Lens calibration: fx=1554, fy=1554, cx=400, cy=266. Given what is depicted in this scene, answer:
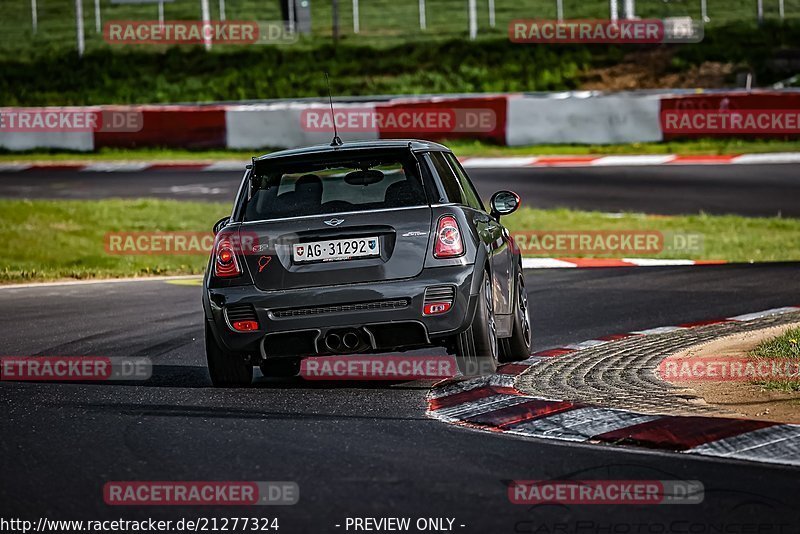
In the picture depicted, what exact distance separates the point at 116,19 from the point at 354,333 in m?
51.9

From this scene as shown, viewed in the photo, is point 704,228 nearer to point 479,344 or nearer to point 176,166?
point 479,344

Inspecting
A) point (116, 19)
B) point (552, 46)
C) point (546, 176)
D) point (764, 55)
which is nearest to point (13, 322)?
point (546, 176)

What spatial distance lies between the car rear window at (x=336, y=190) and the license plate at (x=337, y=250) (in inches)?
9.3

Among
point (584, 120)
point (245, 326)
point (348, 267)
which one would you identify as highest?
point (348, 267)

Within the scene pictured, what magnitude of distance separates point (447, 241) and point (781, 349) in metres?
2.13

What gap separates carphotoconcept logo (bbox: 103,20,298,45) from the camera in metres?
53.4

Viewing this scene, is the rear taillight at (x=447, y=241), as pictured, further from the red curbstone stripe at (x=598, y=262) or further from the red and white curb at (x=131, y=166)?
the red and white curb at (x=131, y=166)

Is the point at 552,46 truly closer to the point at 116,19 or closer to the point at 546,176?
the point at 116,19

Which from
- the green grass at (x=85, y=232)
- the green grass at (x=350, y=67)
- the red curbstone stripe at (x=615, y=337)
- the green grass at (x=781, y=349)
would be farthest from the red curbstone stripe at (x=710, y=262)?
the green grass at (x=350, y=67)

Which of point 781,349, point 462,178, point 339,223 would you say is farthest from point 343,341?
point 781,349

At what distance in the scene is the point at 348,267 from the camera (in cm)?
844

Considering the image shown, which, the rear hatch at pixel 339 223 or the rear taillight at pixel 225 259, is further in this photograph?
the rear taillight at pixel 225 259

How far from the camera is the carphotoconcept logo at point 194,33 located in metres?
53.4

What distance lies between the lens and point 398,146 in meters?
8.95
